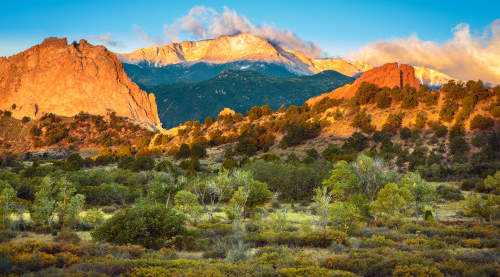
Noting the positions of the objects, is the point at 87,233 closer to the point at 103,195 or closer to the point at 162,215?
the point at 162,215

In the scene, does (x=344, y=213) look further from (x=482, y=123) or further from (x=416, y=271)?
(x=482, y=123)

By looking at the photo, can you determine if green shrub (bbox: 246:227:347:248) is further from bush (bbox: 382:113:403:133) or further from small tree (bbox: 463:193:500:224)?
bush (bbox: 382:113:403:133)

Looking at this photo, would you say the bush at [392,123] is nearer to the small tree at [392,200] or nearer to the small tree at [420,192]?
the small tree at [420,192]

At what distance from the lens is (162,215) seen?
686 inches

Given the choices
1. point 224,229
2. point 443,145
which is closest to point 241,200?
point 224,229

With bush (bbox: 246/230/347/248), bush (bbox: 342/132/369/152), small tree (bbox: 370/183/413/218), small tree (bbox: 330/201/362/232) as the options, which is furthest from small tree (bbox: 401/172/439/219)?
bush (bbox: 342/132/369/152)

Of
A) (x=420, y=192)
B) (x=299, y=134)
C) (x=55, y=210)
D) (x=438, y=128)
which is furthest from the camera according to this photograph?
(x=299, y=134)

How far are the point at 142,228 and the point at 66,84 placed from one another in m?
114

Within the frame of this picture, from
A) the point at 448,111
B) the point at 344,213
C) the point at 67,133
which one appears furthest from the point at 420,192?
the point at 67,133

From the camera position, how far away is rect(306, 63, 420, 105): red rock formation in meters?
93.4

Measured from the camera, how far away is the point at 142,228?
632 inches

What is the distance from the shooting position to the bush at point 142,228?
1625 centimetres

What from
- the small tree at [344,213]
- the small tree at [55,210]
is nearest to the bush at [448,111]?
the small tree at [344,213]

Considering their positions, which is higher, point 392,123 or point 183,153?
point 392,123
